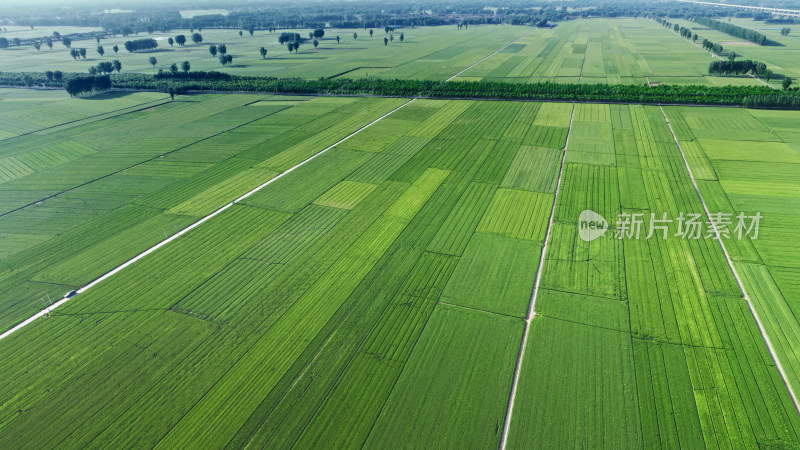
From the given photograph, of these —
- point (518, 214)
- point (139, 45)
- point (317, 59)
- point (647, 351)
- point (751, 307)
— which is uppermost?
point (139, 45)

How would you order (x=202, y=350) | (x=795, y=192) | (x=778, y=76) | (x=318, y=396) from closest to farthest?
(x=318, y=396)
(x=202, y=350)
(x=795, y=192)
(x=778, y=76)

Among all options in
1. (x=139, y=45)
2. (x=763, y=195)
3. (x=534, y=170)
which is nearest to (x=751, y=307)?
(x=763, y=195)

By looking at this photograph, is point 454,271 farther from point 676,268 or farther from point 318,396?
point 676,268

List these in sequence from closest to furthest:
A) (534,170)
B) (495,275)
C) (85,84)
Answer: (495,275), (534,170), (85,84)

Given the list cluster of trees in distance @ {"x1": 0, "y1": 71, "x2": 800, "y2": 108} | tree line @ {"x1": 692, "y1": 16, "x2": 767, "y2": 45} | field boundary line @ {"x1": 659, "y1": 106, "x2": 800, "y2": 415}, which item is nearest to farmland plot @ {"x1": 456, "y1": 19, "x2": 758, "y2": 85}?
cluster of trees in distance @ {"x1": 0, "y1": 71, "x2": 800, "y2": 108}

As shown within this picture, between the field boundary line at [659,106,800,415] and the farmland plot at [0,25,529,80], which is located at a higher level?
the farmland plot at [0,25,529,80]

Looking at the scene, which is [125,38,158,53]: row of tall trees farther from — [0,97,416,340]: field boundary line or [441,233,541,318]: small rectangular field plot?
[441,233,541,318]: small rectangular field plot

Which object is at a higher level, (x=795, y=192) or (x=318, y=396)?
(x=795, y=192)

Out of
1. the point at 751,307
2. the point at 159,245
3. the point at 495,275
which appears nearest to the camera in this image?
the point at 751,307

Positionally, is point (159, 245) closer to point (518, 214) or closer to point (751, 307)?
point (518, 214)

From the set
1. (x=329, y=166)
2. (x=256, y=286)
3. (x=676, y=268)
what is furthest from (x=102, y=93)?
(x=676, y=268)

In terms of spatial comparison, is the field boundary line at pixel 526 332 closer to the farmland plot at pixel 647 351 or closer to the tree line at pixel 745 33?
the farmland plot at pixel 647 351
